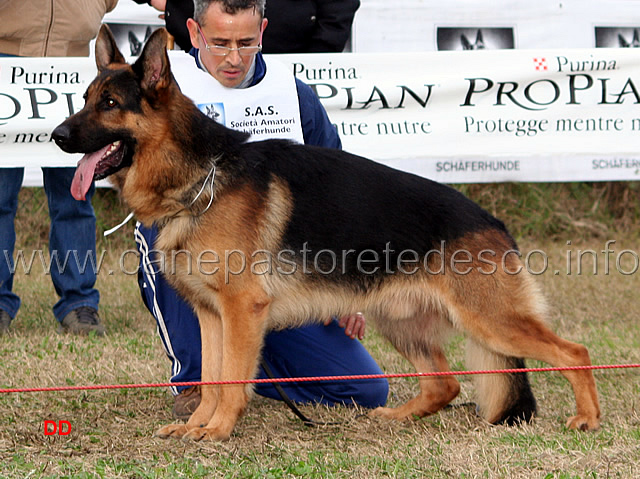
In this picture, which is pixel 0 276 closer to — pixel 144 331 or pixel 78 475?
pixel 144 331

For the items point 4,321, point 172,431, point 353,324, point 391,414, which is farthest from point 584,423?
point 4,321

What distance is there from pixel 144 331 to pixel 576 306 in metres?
2.99

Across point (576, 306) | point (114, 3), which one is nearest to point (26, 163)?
point (114, 3)

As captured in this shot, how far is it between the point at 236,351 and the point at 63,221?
2.36 meters

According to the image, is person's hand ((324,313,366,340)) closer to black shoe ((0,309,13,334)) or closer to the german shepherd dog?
the german shepherd dog

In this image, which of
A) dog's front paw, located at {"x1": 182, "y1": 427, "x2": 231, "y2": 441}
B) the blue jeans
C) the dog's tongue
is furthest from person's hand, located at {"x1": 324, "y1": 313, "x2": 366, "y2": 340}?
the blue jeans

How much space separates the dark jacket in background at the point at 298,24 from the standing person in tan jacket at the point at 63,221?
1.66 ft

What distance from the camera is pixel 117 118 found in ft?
9.73

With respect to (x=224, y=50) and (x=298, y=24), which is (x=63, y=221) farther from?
(x=224, y=50)

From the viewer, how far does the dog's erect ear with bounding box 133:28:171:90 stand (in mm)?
2957

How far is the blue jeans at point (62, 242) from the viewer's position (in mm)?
4957

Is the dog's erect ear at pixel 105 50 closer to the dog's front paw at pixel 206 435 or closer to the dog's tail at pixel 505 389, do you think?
the dog's front paw at pixel 206 435

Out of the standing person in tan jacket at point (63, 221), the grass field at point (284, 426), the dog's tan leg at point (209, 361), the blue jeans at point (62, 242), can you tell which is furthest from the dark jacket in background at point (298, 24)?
the dog's tan leg at point (209, 361)

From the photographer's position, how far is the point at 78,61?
501 centimetres
